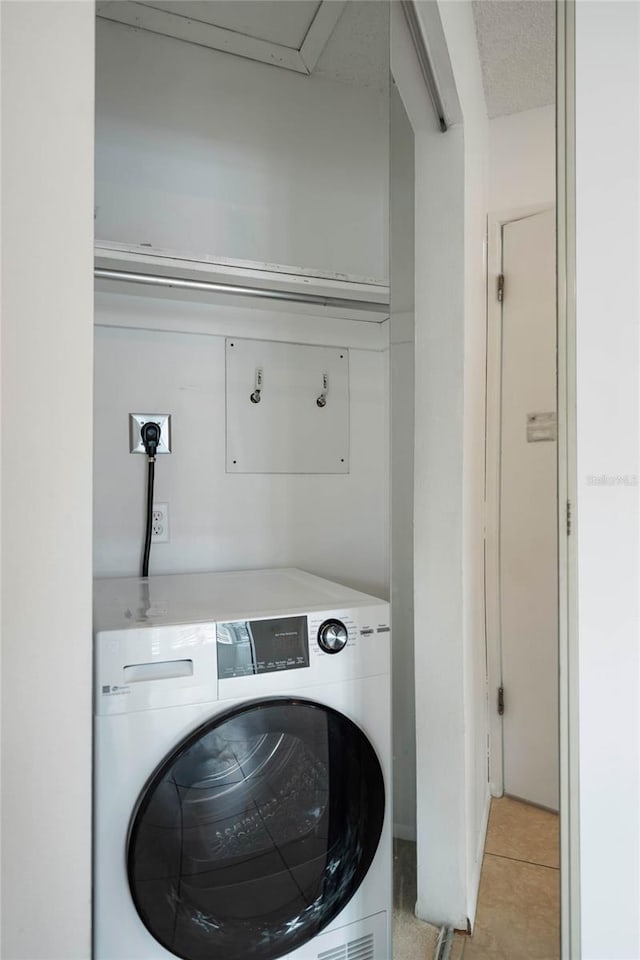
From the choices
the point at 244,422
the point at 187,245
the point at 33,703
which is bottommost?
the point at 33,703

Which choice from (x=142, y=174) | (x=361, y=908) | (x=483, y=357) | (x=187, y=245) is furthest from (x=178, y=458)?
(x=361, y=908)

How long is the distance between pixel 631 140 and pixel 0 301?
3.30ft

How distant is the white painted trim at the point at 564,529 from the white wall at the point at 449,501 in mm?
193

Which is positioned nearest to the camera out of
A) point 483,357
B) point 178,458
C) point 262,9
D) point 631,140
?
point 631,140

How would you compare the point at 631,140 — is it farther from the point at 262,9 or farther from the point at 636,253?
the point at 262,9

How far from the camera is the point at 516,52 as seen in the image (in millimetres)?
1049

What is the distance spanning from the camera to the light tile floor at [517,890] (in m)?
0.95

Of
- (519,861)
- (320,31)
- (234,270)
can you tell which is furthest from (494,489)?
(320,31)

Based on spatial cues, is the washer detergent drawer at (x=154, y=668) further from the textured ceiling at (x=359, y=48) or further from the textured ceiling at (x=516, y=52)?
the textured ceiling at (x=359, y=48)

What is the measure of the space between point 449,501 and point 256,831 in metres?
0.77

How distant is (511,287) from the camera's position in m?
0.99

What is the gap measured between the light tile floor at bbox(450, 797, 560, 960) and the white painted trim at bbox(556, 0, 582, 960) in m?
0.02

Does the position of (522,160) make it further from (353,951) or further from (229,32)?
(353,951)

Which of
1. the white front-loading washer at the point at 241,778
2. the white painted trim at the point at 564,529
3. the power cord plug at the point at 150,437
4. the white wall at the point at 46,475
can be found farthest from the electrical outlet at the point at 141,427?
the white painted trim at the point at 564,529
